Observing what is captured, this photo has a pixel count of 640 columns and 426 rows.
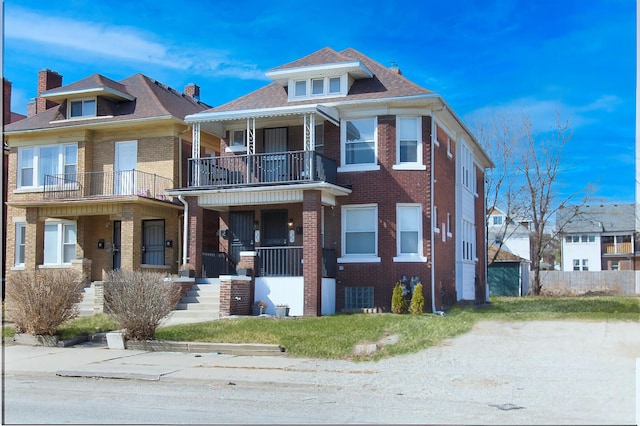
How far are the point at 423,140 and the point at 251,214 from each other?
6.39 m

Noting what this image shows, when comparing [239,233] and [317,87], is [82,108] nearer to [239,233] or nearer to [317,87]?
[239,233]

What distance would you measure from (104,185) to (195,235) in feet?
20.9

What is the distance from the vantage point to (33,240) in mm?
26344

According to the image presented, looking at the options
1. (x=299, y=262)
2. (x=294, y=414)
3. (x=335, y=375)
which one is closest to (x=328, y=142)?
(x=299, y=262)

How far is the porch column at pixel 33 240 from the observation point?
26188 mm

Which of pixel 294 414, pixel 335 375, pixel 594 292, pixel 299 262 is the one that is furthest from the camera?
pixel 594 292

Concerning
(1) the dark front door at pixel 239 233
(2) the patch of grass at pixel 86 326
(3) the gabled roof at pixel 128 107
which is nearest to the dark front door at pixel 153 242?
(1) the dark front door at pixel 239 233

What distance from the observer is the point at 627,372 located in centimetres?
1128

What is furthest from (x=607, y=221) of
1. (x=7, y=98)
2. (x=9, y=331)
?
(x=9, y=331)

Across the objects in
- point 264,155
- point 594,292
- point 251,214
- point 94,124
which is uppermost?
point 94,124

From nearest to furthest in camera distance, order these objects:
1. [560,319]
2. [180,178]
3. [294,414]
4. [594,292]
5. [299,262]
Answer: [294,414], [560,319], [299,262], [180,178], [594,292]

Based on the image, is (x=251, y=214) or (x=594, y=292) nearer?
(x=251, y=214)

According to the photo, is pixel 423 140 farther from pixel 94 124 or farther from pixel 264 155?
pixel 94 124

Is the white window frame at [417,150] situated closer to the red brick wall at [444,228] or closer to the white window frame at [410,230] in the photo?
the red brick wall at [444,228]
